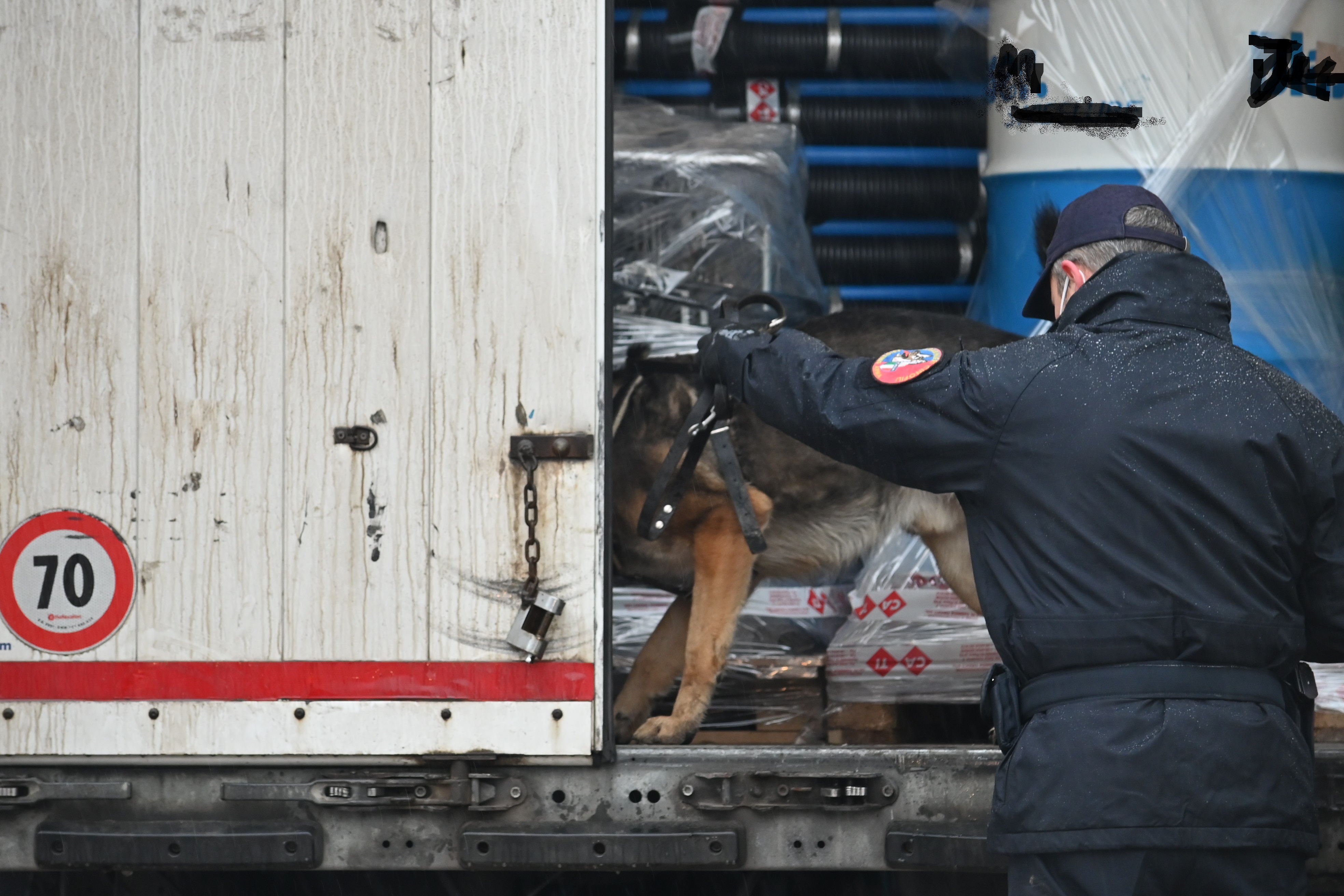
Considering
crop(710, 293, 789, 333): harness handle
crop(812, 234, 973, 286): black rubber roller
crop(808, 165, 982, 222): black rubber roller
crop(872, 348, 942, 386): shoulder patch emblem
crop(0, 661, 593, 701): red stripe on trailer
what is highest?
crop(808, 165, 982, 222): black rubber roller

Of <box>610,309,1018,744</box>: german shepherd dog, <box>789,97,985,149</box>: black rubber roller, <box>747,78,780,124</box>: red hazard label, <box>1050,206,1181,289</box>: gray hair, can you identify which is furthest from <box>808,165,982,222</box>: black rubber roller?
<box>1050,206,1181,289</box>: gray hair

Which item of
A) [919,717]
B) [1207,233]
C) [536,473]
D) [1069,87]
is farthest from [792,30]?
[536,473]

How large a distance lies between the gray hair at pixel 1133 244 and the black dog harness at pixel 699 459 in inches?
28.5

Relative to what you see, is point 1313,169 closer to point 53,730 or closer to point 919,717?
point 919,717

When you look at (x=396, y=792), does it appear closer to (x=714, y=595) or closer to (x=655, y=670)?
(x=714, y=595)

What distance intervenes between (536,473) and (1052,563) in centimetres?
95

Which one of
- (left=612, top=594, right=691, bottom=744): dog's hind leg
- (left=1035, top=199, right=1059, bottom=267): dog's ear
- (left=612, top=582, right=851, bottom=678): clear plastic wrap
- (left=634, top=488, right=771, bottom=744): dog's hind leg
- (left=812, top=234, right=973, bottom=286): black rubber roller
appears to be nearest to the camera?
(left=1035, top=199, right=1059, bottom=267): dog's ear

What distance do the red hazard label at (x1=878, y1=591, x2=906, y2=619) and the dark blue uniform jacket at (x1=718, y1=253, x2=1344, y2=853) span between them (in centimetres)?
175

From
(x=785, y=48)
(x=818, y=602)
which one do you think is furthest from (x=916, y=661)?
(x=785, y=48)

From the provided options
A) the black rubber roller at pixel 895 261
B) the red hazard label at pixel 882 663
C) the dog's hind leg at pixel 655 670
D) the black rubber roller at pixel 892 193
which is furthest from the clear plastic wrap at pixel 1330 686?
the black rubber roller at pixel 892 193

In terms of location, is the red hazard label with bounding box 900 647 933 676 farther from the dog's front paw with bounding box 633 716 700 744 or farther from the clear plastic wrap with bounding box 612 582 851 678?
the dog's front paw with bounding box 633 716 700 744

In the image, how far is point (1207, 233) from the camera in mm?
4004

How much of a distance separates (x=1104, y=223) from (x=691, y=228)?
1.92 meters

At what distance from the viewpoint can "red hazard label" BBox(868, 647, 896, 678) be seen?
12.7ft
